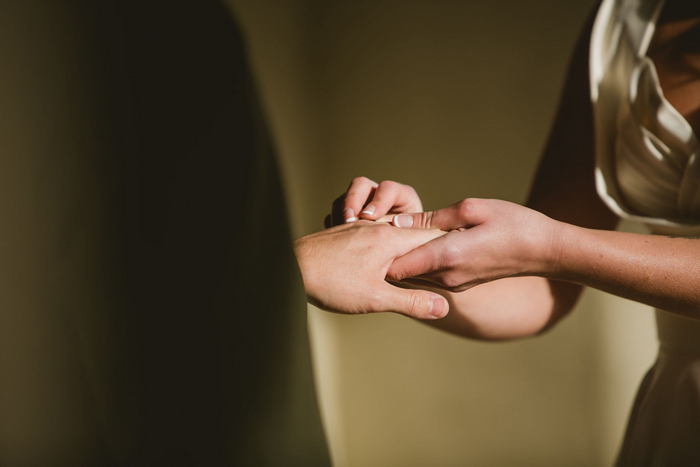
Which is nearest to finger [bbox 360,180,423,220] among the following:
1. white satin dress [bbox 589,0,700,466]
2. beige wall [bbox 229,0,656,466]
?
white satin dress [bbox 589,0,700,466]

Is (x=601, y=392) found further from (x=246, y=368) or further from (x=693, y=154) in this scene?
(x=246, y=368)

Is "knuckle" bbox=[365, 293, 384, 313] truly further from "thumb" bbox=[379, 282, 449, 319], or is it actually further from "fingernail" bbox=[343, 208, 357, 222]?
"fingernail" bbox=[343, 208, 357, 222]

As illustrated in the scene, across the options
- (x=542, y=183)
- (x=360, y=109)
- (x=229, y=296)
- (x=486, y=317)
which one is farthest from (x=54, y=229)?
(x=360, y=109)

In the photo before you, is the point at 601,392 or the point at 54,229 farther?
the point at 601,392

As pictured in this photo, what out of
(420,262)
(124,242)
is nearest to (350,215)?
(420,262)

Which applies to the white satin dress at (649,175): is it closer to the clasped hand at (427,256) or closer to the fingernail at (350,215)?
the clasped hand at (427,256)

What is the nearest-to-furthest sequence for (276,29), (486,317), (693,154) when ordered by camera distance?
(693,154) < (486,317) < (276,29)

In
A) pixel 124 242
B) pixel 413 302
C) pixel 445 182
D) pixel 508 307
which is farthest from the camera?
pixel 445 182

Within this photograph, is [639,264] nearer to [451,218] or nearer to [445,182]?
[451,218]
